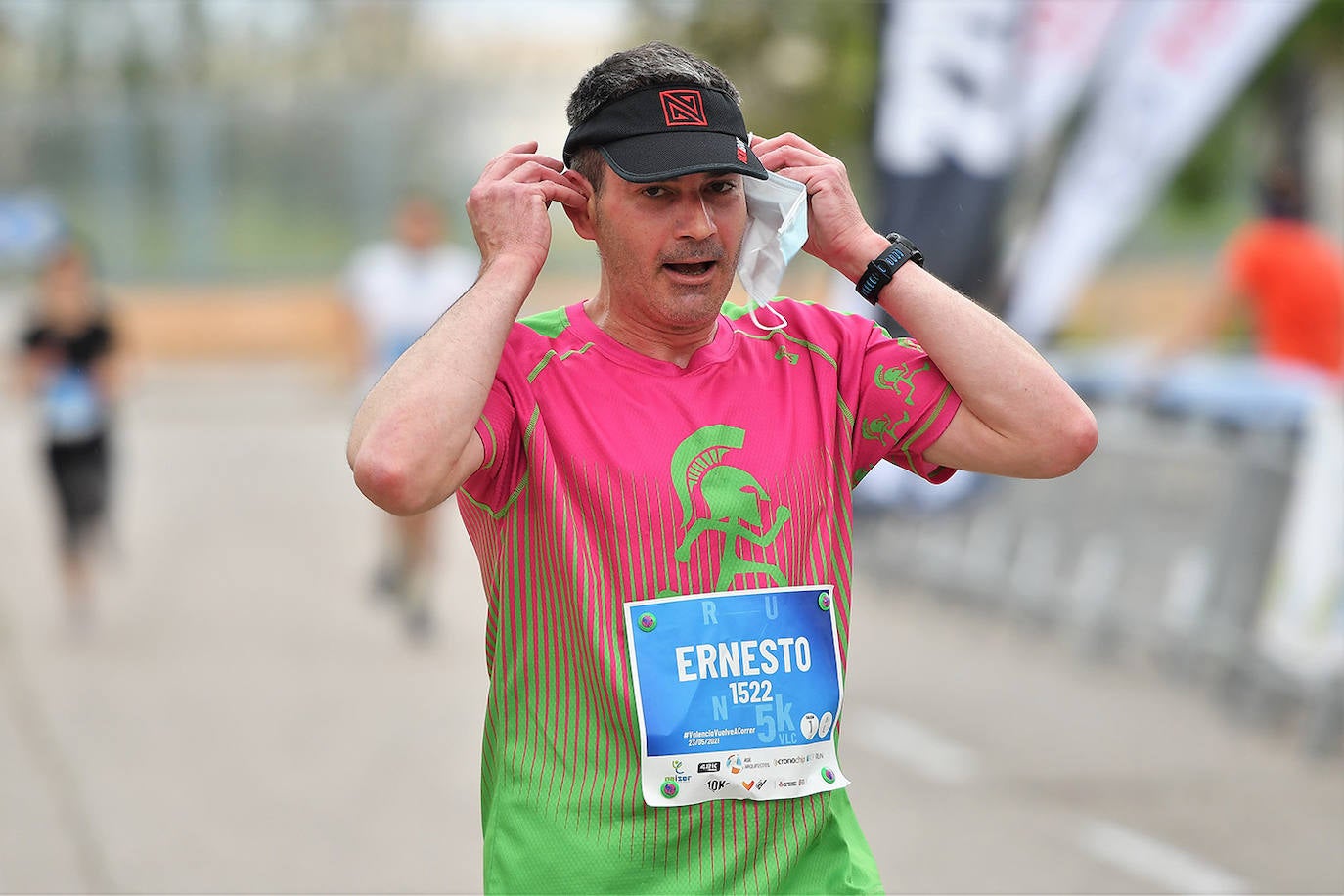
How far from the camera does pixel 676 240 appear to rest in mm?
2809

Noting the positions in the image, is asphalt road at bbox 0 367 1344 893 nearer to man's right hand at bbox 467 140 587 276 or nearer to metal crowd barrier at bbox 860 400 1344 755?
metal crowd barrier at bbox 860 400 1344 755

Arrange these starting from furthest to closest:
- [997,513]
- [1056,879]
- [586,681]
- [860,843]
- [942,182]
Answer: [997,513]
[942,182]
[1056,879]
[860,843]
[586,681]

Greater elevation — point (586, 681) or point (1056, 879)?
point (586, 681)

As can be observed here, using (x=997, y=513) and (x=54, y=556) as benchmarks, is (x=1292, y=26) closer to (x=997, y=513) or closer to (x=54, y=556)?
(x=997, y=513)

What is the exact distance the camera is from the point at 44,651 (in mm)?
9352

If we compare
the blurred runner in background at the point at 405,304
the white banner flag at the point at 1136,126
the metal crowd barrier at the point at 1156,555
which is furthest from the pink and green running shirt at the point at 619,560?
the blurred runner in background at the point at 405,304

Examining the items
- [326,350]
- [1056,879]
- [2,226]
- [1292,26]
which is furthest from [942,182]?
[2,226]

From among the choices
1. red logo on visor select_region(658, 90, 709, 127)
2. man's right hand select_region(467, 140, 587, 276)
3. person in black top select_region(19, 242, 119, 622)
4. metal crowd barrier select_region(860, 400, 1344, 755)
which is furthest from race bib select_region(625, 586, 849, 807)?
person in black top select_region(19, 242, 119, 622)

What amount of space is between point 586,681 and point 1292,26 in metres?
14.7

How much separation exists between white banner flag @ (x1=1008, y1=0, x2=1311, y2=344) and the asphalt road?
193 centimetres

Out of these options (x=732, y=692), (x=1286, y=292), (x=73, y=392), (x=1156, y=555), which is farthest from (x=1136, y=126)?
(x=732, y=692)

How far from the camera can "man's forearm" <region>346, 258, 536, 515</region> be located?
2.70 m

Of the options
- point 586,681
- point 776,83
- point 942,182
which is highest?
point 776,83

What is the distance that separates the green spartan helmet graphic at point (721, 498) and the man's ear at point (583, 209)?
40 cm
